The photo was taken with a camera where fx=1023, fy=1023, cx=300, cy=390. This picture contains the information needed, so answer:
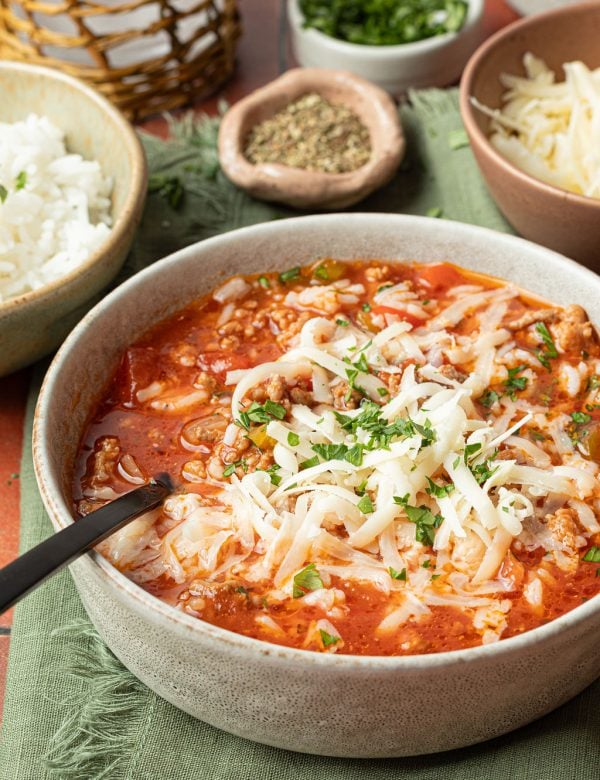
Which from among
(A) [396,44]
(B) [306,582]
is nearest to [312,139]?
(A) [396,44]

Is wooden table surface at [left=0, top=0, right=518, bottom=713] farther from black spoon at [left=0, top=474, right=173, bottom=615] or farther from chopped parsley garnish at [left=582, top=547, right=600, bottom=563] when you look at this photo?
chopped parsley garnish at [left=582, top=547, right=600, bottom=563]

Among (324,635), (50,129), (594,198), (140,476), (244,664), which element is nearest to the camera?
(244,664)

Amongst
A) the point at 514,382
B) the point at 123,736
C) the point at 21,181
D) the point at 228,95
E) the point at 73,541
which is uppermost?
the point at 73,541

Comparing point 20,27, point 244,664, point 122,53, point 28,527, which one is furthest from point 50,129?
point 244,664

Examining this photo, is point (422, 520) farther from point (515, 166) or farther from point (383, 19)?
point (383, 19)

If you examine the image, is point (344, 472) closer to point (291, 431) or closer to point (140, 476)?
point (291, 431)

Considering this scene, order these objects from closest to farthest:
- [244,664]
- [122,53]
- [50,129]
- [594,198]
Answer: [244,664], [594,198], [50,129], [122,53]
